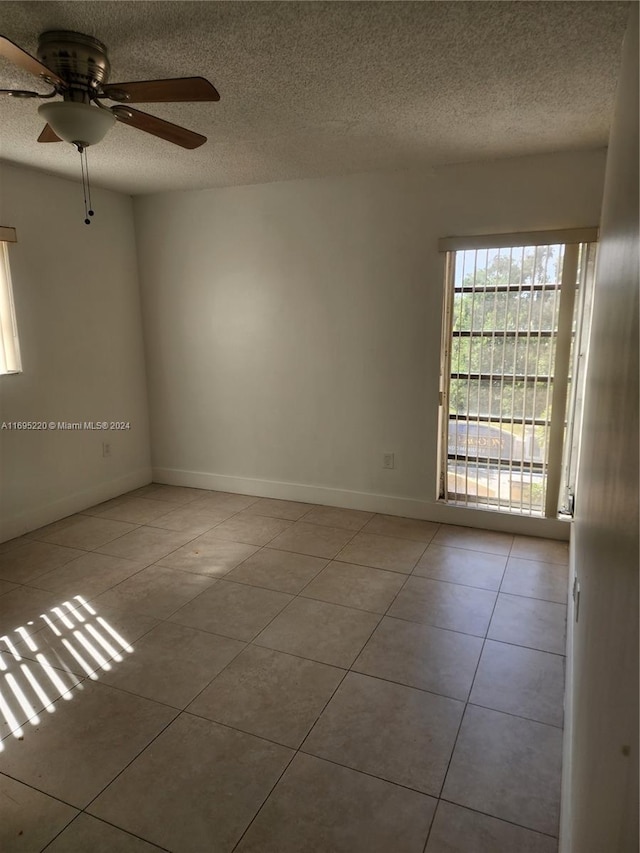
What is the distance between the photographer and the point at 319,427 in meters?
4.07

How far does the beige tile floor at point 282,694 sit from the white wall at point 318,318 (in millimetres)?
786

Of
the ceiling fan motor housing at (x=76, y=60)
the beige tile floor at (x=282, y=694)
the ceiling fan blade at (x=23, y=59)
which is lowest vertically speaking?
the beige tile floor at (x=282, y=694)

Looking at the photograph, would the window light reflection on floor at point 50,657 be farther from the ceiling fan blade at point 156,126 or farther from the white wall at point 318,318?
the ceiling fan blade at point 156,126

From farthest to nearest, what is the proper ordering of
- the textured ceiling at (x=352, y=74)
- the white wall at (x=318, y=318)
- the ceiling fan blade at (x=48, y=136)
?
the white wall at (x=318, y=318) < the ceiling fan blade at (x=48, y=136) < the textured ceiling at (x=352, y=74)

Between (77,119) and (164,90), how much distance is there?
340 mm

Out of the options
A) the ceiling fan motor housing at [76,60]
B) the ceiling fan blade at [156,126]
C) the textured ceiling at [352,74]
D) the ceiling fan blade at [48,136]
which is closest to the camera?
the textured ceiling at [352,74]

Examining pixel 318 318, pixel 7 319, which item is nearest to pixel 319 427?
pixel 318 318

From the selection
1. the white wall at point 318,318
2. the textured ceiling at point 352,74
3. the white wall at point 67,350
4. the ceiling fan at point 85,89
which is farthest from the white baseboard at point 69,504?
the ceiling fan at point 85,89

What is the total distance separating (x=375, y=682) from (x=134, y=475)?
10.3 feet

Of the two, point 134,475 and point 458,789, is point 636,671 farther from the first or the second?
point 134,475

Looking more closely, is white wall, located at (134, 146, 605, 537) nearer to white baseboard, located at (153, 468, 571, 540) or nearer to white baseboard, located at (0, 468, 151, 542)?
white baseboard, located at (153, 468, 571, 540)

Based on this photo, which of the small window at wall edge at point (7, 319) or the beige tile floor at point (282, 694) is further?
the small window at wall edge at point (7, 319)

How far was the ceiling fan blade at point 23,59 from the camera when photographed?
1.52 meters

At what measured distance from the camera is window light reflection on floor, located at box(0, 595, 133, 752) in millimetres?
2039
